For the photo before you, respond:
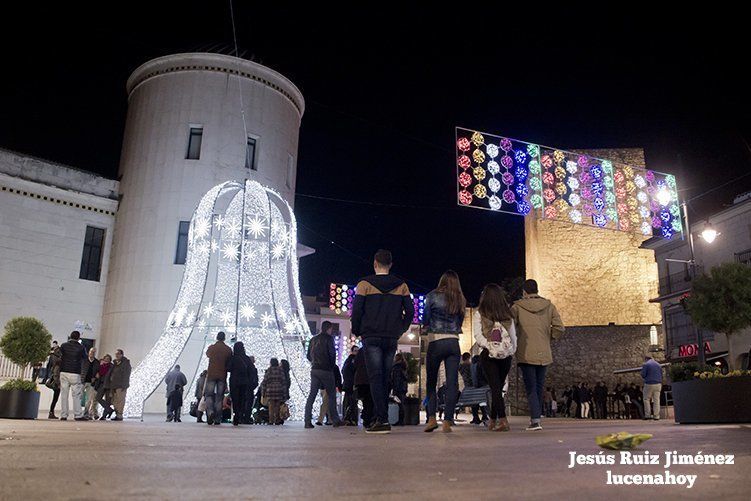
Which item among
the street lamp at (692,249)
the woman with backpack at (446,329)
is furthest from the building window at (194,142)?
the woman with backpack at (446,329)

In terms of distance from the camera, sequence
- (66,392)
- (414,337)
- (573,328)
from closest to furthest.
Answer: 1. (66,392)
2. (573,328)
3. (414,337)

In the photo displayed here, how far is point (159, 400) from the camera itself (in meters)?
19.8

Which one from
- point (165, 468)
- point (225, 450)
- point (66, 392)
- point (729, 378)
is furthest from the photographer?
point (66, 392)

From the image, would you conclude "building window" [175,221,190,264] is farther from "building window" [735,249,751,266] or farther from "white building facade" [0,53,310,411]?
"building window" [735,249,751,266]

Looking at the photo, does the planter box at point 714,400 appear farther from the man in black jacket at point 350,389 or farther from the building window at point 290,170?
the building window at point 290,170

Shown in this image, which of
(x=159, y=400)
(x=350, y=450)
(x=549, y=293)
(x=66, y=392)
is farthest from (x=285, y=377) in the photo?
(x=549, y=293)

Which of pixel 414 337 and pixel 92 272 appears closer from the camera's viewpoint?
pixel 92 272

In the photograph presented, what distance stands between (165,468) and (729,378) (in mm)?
9679

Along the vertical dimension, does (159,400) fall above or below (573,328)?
below

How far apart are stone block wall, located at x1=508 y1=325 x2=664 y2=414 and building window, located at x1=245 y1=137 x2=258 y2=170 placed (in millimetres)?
17515

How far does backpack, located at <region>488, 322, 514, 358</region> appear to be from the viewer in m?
7.42

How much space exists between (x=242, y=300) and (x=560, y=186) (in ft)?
34.2

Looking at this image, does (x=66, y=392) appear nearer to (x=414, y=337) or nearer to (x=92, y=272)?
(x=92, y=272)

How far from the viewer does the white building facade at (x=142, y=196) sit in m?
21.2
